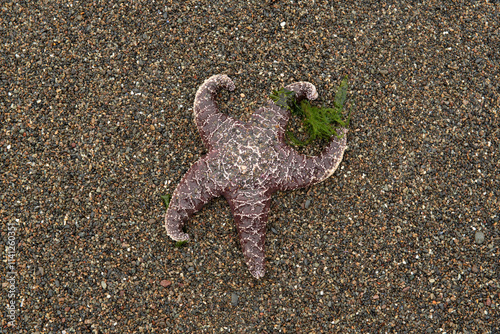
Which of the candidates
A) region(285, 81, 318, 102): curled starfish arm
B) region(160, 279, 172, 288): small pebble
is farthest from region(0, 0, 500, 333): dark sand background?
region(285, 81, 318, 102): curled starfish arm

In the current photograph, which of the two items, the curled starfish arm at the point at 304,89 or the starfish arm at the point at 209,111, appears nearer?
the starfish arm at the point at 209,111

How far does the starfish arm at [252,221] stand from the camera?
417 cm

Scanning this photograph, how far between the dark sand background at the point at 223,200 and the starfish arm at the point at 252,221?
242mm

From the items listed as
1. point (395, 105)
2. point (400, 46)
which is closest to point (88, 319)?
point (395, 105)

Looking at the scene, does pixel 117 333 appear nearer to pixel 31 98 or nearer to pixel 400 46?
pixel 31 98

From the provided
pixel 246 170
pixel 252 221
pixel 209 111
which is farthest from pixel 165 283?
pixel 209 111

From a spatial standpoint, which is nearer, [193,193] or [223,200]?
[193,193]

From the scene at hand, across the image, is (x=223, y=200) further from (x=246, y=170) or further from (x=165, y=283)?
(x=165, y=283)

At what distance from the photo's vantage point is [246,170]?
4.11 m

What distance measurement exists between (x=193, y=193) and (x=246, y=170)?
26.6 inches

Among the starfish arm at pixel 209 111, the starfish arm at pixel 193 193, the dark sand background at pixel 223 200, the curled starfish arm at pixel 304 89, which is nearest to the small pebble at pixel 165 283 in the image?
the dark sand background at pixel 223 200

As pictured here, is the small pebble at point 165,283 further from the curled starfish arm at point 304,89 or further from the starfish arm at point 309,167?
the curled starfish arm at point 304,89

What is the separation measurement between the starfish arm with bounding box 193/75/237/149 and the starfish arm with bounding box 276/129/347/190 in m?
0.85

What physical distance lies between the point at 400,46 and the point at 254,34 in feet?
6.25
